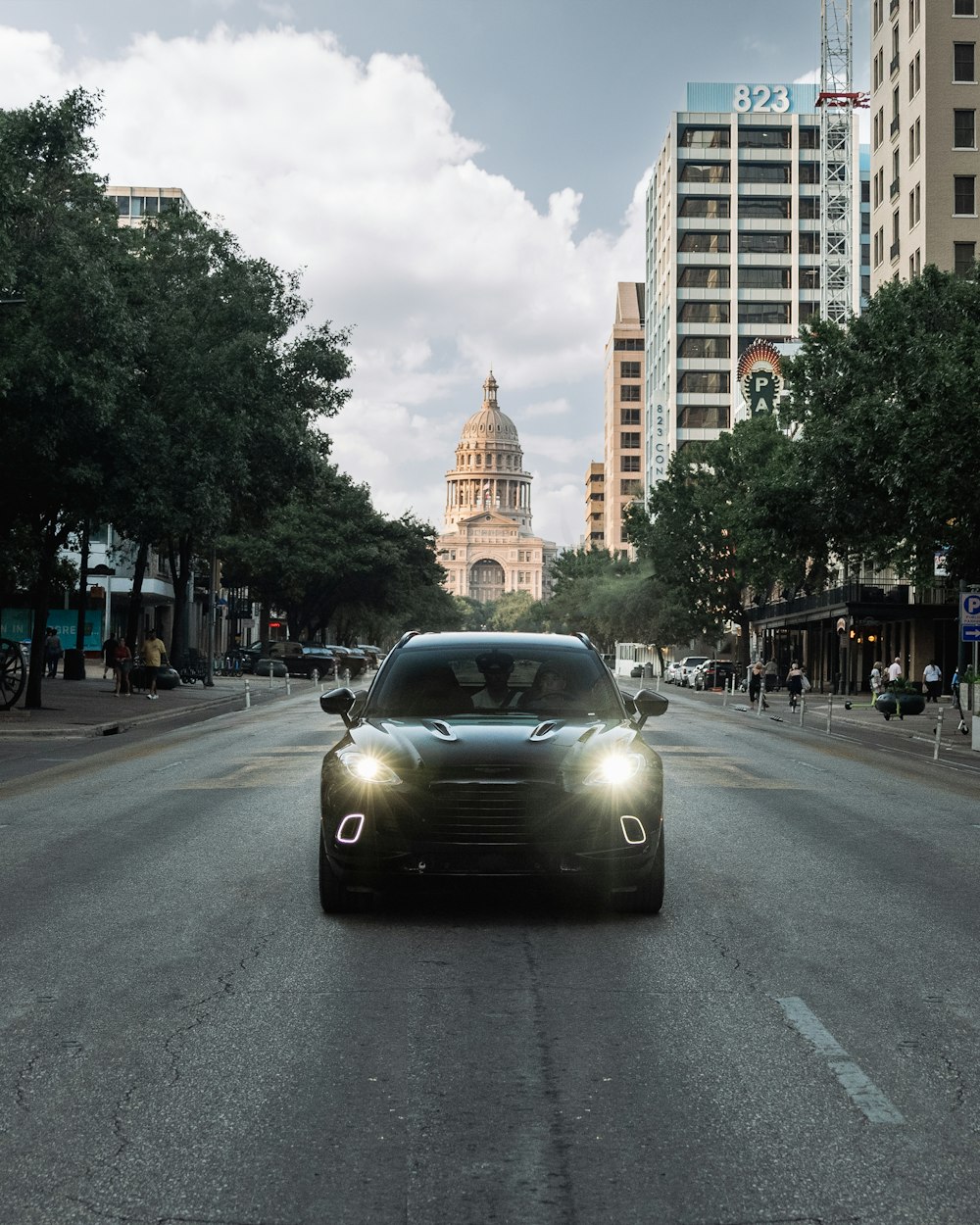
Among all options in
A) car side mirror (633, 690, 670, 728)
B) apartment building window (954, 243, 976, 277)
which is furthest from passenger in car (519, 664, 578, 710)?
apartment building window (954, 243, 976, 277)

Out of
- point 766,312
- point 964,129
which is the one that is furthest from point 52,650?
point 766,312

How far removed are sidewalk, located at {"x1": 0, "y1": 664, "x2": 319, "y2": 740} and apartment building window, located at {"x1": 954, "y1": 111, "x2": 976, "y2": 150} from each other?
31854 millimetres

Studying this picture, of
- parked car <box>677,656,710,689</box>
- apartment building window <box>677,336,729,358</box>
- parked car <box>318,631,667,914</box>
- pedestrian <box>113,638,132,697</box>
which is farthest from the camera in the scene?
apartment building window <box>677,336,729,358</box>

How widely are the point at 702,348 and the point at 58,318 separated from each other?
108m

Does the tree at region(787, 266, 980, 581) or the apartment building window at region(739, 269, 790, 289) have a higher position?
the apartment building window at region(739, 269, 790, 289)

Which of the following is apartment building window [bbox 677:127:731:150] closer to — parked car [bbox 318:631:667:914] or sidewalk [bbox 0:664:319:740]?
sidewalk [bbox 0:664:319:740]

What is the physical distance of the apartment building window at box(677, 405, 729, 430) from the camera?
129875 millimetres

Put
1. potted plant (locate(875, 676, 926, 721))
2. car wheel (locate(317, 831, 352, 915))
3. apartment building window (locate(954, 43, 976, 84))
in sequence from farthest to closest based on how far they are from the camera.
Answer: apartment building window (locate(954, 43, 976, 84))
potted plant (locate(875, 676, 926, 721))
car wheel (locate(317, 831, 352, 915))

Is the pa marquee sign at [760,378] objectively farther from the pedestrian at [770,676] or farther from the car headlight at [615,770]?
the car headlight at [615,770]

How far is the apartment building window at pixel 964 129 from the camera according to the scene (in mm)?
60281

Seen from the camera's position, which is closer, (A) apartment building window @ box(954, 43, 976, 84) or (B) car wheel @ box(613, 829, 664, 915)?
(B) car wheel @ box(613, 829, 664, 915)

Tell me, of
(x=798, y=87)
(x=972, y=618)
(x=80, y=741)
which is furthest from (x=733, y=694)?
(x=798, y=87)

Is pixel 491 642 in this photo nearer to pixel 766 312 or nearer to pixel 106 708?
pixel 106 708

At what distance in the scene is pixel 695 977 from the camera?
23.1 feet
